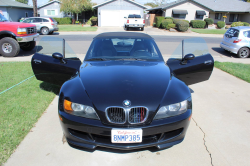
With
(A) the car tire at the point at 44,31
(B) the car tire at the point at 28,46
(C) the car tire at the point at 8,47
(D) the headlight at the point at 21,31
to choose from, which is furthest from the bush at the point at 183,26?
(C) the car tire at the point at 8,47

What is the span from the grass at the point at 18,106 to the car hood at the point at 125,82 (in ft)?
4.37

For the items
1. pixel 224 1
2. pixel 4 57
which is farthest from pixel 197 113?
pixel 224 1

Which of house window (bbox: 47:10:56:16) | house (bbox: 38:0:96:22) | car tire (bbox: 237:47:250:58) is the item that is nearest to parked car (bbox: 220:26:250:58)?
car tire (bbox: 237:47:250:58)

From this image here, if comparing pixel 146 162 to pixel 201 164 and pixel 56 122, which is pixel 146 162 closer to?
pixel 201 164

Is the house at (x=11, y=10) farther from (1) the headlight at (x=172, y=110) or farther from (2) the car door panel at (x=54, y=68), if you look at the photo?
(1) the headlight at (x=172, y=110)

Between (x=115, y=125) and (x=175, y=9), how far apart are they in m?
35.4

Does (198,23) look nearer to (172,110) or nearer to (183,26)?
(183,26)

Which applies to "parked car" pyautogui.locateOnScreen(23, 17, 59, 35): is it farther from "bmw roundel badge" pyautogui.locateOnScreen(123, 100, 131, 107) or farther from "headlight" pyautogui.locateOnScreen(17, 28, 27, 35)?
"bmw roundel badge" pyautogui.locateOnScreen(123, 100, 131, 107)

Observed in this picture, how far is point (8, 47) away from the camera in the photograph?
911 centimetres

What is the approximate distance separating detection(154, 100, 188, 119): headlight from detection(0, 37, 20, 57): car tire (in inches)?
339

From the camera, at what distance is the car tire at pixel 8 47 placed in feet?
29.3

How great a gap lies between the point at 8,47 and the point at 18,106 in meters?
6.23

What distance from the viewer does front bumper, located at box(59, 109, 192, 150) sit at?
2.42m

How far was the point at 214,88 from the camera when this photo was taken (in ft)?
18.5
